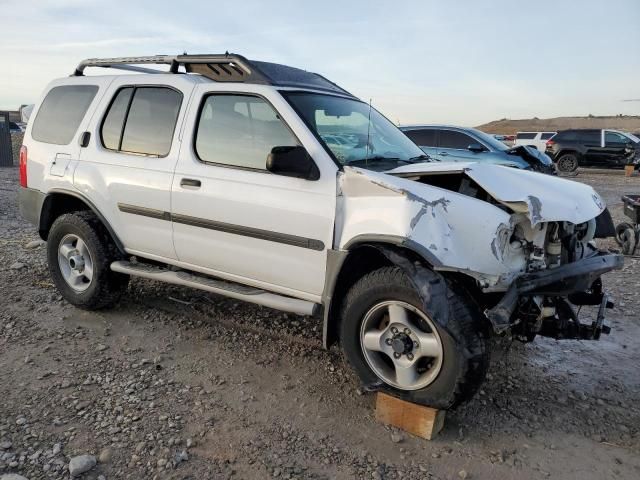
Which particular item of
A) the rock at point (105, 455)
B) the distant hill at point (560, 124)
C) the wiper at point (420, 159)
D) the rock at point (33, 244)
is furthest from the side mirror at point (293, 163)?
the distant hill at point (560, 124)

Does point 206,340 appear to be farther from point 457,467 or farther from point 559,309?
point 559,309

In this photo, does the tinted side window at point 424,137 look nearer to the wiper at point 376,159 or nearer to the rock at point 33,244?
the rock at point 33,244

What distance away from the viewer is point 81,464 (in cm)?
271

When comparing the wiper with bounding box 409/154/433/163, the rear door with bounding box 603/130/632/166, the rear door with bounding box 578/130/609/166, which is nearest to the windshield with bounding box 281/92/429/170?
the wiper with bounding box 409/154/433/163

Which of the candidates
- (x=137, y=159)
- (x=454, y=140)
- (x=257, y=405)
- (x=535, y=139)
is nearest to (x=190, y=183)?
(x=137, y=159)

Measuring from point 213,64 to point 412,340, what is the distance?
2556 millimetres

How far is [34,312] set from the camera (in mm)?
4770

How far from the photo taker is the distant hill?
2078 inches

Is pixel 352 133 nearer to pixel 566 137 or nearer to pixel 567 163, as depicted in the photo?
pixel 567 163

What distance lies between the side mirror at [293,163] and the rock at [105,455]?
1.80 meters

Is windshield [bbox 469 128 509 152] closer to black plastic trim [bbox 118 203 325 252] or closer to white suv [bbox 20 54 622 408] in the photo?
white suv [bbox 20 54 622 408]

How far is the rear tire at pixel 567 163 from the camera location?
20312 mm

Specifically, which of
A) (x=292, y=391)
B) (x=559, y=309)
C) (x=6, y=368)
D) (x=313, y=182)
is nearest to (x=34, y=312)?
(x=6, y=368)

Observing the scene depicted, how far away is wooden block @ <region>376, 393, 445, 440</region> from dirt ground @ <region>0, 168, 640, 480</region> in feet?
0.21
